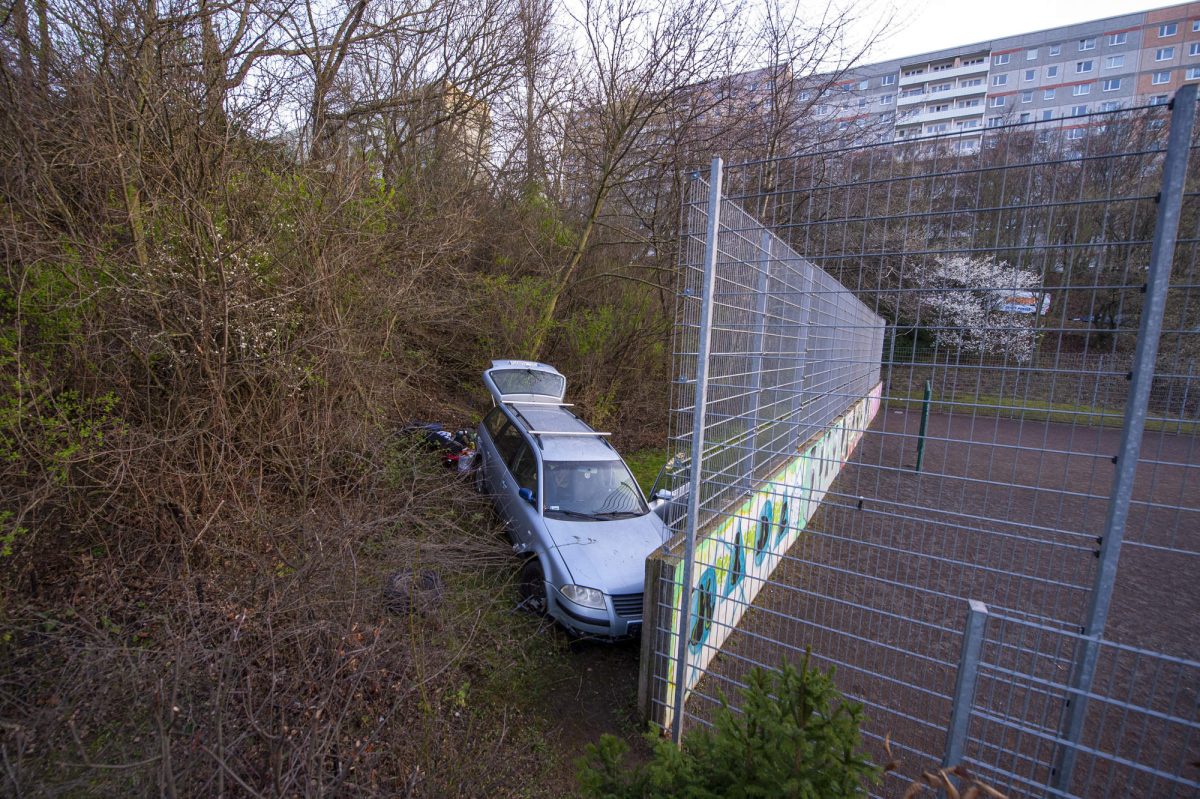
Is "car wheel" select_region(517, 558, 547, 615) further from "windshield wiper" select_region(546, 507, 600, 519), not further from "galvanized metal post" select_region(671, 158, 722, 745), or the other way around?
"galvanized metal post" select_region(671, 158, 722, 745)

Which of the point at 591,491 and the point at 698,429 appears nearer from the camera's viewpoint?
the point at 698,429

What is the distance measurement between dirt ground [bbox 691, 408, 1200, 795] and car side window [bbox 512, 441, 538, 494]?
2.34 meters

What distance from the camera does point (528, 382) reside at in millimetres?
8016

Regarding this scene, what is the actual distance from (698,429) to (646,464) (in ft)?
21.8

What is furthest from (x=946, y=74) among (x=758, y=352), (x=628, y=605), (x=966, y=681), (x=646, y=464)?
→ (x=966, y=681)

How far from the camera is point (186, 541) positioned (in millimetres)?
3828

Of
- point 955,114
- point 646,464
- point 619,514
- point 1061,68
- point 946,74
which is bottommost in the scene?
point 646,464

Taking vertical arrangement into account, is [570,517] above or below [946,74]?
below

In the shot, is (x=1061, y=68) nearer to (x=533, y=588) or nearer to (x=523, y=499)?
(x=523, y=499)

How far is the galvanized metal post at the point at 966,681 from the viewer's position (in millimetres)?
1885

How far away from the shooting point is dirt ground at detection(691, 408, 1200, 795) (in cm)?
217

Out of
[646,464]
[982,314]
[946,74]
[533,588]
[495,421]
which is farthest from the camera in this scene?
[946,74]

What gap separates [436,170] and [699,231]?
8.50m

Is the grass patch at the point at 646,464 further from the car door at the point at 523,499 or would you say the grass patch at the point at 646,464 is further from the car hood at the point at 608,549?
the car hood at the point at 608,549
